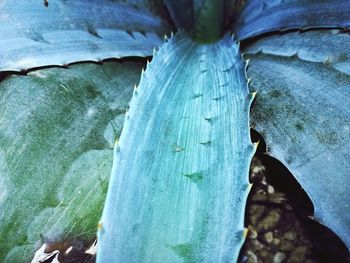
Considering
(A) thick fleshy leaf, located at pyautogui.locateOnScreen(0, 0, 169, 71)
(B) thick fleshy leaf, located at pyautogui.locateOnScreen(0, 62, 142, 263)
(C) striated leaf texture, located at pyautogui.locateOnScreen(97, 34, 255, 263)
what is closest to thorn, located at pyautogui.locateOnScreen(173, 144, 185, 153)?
(C) striated leaf texture, located at pyautogui.locateOnScreen(97, 34, 255, 263)

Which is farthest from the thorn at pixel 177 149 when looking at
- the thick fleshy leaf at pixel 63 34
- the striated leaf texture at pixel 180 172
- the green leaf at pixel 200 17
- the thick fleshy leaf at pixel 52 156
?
the green leaf at pixel 200 17

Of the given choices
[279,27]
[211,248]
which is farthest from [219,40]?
[211,248]

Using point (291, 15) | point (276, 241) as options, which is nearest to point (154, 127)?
point (291, 15)

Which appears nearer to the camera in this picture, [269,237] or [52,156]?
[52,156]

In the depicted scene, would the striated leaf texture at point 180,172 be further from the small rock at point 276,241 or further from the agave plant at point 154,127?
the small rock at point 276,241

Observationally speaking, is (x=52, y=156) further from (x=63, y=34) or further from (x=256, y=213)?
(x=256, y=213)

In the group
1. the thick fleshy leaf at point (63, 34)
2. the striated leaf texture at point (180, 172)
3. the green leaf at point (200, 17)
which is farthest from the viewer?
the green leaf at point (200, 17)

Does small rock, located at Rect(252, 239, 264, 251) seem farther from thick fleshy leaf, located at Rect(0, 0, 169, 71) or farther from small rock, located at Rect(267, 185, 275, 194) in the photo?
thick fleshy leaf, located at Rect(0, 0, 169, 71)
